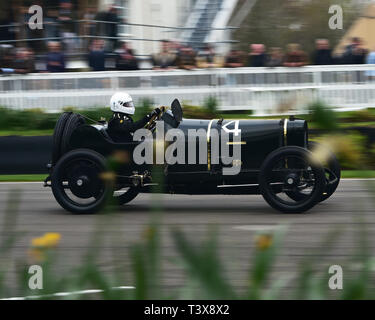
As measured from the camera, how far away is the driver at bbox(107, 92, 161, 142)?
8.91 meters

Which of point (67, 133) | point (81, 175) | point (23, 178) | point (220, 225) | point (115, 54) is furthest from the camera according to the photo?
point (115, 54)

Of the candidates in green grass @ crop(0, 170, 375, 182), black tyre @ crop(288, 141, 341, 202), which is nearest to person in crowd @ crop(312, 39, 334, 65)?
green grass @ crop(0, 170, 375, 182)

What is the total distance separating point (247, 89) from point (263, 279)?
13.2 metres

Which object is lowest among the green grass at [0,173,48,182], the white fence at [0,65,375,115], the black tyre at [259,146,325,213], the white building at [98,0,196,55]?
the green grass at [0,173,48,182]

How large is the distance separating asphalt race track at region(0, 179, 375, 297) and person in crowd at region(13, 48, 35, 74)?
195 inches

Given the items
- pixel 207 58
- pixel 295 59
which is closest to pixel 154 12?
pixel 207 58

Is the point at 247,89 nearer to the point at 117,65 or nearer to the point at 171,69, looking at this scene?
the point at 171,69

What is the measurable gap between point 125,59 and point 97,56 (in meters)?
0.55

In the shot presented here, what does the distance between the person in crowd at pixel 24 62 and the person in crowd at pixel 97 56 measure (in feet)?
3.74

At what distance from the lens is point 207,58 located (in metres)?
16.0

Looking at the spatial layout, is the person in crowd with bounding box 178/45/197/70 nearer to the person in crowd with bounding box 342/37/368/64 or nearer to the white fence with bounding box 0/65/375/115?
the white fence with bounding box 0/65/375/115

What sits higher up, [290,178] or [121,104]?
[121,104]

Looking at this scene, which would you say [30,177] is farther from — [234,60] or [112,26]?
[234,60]
